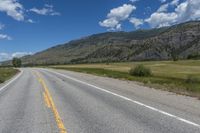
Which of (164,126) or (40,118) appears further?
(40,118)

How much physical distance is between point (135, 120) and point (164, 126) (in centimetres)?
112

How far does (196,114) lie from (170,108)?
1.40 meters

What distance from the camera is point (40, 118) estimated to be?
935cm

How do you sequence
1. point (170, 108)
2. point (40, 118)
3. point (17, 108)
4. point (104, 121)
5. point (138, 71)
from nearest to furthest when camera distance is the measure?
point (104, 121) < point (40, 118) < point (170, 108) < point (17, 108) < point (138, 71)

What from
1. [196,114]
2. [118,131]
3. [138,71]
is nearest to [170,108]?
[196,114]

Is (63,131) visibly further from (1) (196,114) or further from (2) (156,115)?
(1) (196,114)

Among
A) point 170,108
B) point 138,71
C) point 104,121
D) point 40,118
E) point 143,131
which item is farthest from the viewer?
point 138,71

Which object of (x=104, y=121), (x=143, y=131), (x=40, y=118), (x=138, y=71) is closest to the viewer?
(x=143, y=131)

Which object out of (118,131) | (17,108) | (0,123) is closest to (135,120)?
(118,131)

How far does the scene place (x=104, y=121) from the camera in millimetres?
8609

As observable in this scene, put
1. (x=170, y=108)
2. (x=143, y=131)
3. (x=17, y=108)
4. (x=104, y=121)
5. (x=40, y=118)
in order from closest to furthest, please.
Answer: (x=143, y=131), (x=104, y=121), (x=40, y=118), (x=170, y=108), (x=17, y=108)

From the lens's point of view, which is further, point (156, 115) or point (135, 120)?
point (156, 115)

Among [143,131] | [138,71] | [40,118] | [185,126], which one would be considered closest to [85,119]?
[40,118]

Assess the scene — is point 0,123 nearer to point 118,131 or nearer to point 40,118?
point 40,118
